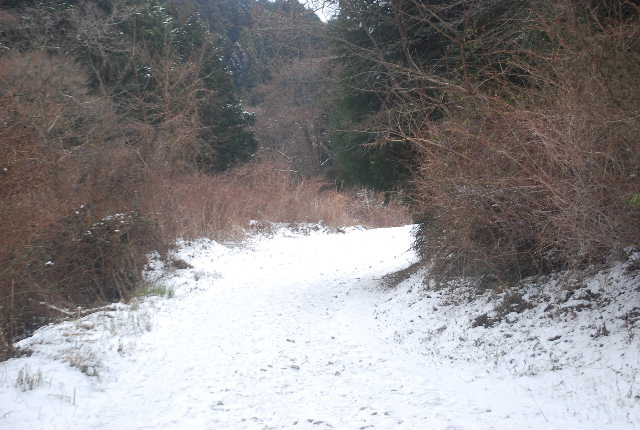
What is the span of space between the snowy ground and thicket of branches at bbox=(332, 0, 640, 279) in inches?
27.9

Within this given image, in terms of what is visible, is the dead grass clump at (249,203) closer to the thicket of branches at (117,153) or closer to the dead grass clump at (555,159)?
the thicket of branches at (117,153)

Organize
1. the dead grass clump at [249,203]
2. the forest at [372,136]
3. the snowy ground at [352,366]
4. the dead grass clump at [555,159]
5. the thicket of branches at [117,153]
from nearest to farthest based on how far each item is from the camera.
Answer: the snowy ground at [352,366], the dead grass clump at [555,159], the forest at [372,136], the thicket of branches at [117,153], the dead grass clump at [249,203]

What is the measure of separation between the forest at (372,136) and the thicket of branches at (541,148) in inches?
1.1

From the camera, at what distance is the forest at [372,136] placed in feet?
19.8

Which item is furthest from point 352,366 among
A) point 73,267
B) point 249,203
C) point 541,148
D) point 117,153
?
point 249,203

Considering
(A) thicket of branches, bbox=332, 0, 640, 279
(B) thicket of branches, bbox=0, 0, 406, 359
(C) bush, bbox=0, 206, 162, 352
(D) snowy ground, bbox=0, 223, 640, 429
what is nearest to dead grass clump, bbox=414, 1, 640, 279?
(A) thicket of branches, bbox=332, 0, 640, 279

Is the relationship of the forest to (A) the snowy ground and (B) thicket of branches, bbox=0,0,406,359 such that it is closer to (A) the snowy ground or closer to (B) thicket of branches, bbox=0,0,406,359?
(B) thicket of branches, bbox=0,0,406,359

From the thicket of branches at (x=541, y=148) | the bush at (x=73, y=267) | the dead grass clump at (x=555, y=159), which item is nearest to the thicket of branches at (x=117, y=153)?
the bush at (x=73, y=267)

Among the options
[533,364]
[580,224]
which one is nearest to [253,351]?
[533,364]

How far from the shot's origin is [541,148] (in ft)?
20.5

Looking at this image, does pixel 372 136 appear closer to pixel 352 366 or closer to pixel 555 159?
pixel 352 366

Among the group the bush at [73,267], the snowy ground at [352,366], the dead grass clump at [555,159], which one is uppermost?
the dead grass clump at [555,159]

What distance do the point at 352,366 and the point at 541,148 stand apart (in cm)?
361

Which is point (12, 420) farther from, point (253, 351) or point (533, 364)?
point (533, 364)
